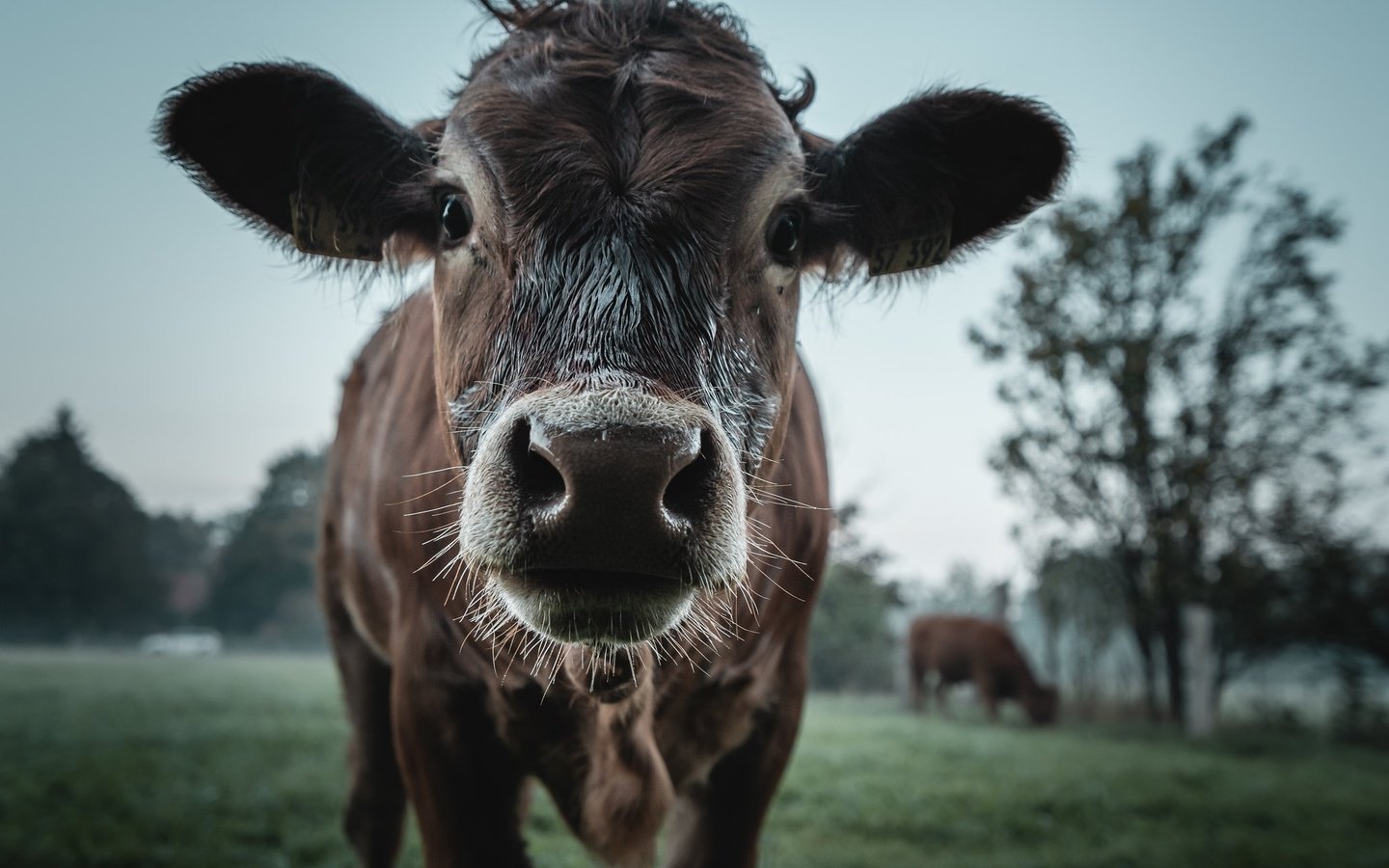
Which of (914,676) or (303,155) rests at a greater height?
(303,155)

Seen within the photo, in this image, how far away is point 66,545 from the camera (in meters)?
30.9

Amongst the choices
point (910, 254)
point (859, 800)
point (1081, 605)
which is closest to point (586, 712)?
point (910, 254)

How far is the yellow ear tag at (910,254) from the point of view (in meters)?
2.57

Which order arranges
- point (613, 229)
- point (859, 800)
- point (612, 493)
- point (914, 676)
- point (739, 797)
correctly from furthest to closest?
point (914, 676) < point (859, 800) < point (739, 797) < point (613, 229) < point (612, 493)

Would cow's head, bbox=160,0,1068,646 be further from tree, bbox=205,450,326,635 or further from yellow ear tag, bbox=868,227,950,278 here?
tree, bbox=205,450,326,635

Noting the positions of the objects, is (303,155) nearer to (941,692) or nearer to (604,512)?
(604,512)

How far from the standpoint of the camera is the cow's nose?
127cm

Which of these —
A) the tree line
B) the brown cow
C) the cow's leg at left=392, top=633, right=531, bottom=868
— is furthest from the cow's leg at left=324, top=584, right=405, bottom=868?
the tree line

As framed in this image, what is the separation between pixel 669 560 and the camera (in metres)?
1.36

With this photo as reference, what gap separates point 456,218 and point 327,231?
645mm

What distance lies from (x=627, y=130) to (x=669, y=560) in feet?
3.31

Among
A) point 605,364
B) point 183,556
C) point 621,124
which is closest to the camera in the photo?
point 605,364

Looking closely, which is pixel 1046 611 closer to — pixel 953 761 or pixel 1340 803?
pixel 953 761

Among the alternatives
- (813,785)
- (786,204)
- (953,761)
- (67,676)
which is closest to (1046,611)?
(953,761)
